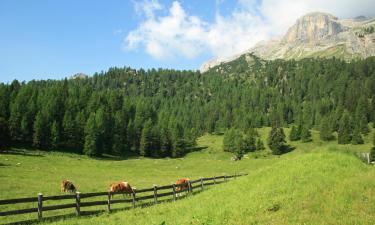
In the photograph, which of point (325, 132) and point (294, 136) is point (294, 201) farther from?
point (325, 132)

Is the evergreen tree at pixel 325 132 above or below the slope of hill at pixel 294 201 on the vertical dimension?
above

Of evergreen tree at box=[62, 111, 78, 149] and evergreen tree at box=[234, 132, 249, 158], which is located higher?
evergreen tree at box=[62, 111, 78, 149]

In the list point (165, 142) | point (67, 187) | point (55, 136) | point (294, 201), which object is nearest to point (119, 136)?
point (165, 142)

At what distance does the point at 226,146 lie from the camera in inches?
6132

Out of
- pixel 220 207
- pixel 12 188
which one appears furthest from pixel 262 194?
pixel 12 188

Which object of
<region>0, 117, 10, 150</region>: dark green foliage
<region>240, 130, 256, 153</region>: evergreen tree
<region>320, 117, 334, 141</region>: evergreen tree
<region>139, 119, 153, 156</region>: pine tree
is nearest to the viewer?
<region>0, 117, 10, 150</region>: dark green foliage

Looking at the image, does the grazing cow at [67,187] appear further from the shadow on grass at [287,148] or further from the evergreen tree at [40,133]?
the shadow on grass at [287,148]

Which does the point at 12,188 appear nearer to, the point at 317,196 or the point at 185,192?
the point at 185,192

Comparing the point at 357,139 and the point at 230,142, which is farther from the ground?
the point at 357,139

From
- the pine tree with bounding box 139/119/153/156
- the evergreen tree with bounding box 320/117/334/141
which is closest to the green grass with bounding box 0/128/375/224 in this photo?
the pine tree with bounding box 139/119/153/156

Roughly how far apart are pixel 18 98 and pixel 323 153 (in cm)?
9932

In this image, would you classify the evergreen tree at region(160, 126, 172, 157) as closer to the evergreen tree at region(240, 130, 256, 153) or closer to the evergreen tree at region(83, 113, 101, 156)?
the evergreen tree at region(240, 130, 256, 153)

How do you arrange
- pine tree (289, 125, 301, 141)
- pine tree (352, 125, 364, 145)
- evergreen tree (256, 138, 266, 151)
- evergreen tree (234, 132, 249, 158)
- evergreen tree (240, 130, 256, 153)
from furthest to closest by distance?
pine tree (289, 125, 301, 141) → evergreen tree (256, 138, 266, 151) → evergreen tree (240, 130, 256, 153) → pine tree (352, 125, 364, 145) → evergreen tree (234, 132, 249, 158)

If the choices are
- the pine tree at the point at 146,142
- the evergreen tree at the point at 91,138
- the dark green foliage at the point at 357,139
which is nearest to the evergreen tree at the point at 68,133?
the evergreen tree at the point at 91,138
